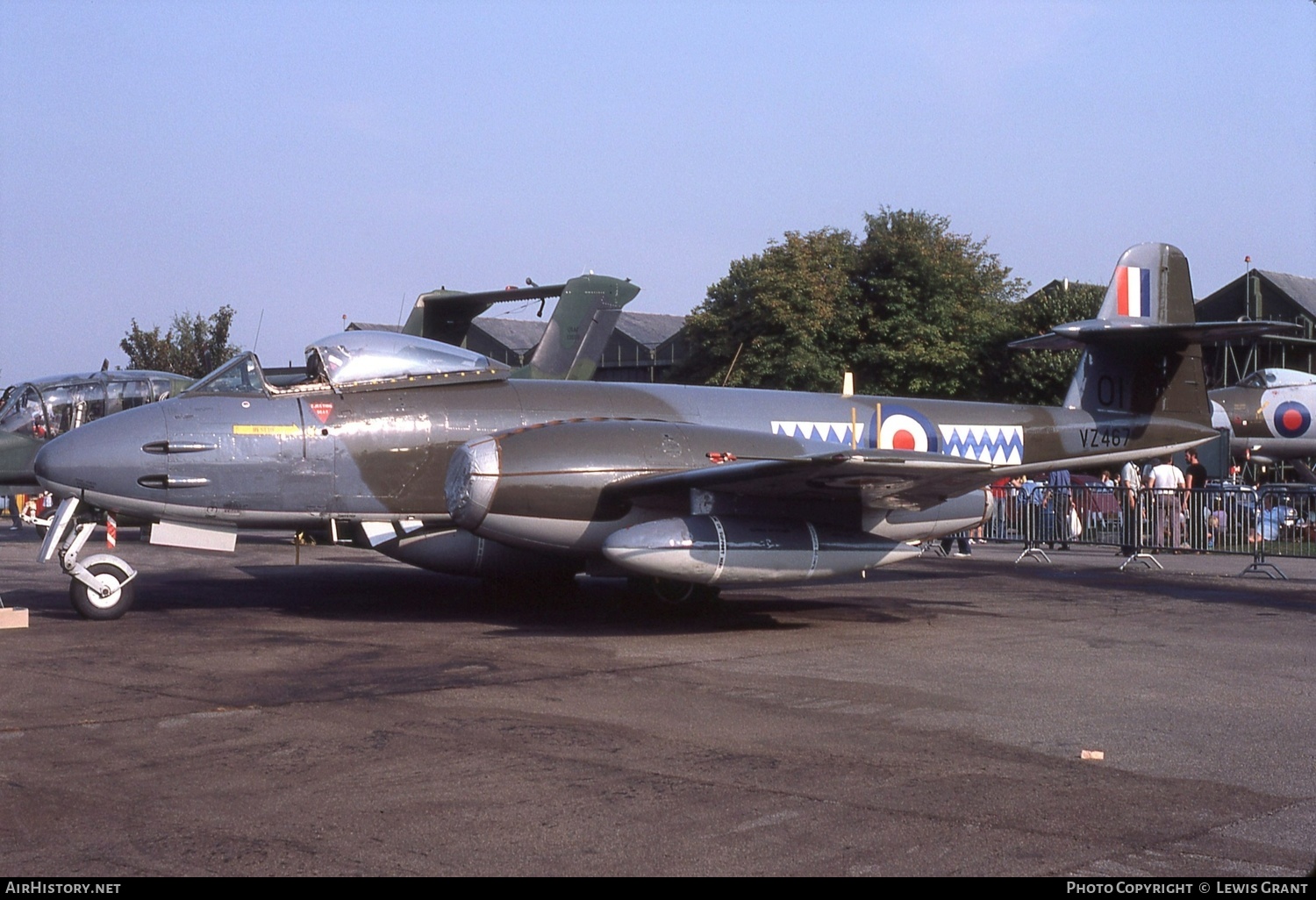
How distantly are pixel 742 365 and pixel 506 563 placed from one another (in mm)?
27450

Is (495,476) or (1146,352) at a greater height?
(1146,352)

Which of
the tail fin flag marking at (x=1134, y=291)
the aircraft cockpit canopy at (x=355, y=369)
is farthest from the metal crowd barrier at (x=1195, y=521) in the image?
the aircraft cockpit canopy at (x=355, y=369)

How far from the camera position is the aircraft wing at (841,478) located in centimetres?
998

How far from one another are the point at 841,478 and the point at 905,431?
12.4ft

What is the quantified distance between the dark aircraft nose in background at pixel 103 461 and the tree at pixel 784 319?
89.7ft

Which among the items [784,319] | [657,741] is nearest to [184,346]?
[784,319]

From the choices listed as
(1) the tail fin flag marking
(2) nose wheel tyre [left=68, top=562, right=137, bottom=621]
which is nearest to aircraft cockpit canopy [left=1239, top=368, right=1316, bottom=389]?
(1) the tail fin flag marking

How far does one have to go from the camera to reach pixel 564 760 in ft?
19.6

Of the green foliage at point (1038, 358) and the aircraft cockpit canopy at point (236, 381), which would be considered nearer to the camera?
the aircraft cockpit canopy at point (236, 381)

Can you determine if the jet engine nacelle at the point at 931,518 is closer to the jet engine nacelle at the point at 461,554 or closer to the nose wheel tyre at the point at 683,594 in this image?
the nose wheel tyre at the point at 683,594

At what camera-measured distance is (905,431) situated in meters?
14.0

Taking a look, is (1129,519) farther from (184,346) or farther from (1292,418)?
(184,346)

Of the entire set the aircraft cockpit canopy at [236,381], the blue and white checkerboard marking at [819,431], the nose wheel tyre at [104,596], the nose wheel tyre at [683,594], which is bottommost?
the nose wheel tyre at [683,594]

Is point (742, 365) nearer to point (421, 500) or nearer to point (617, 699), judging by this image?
point (421, 500)
